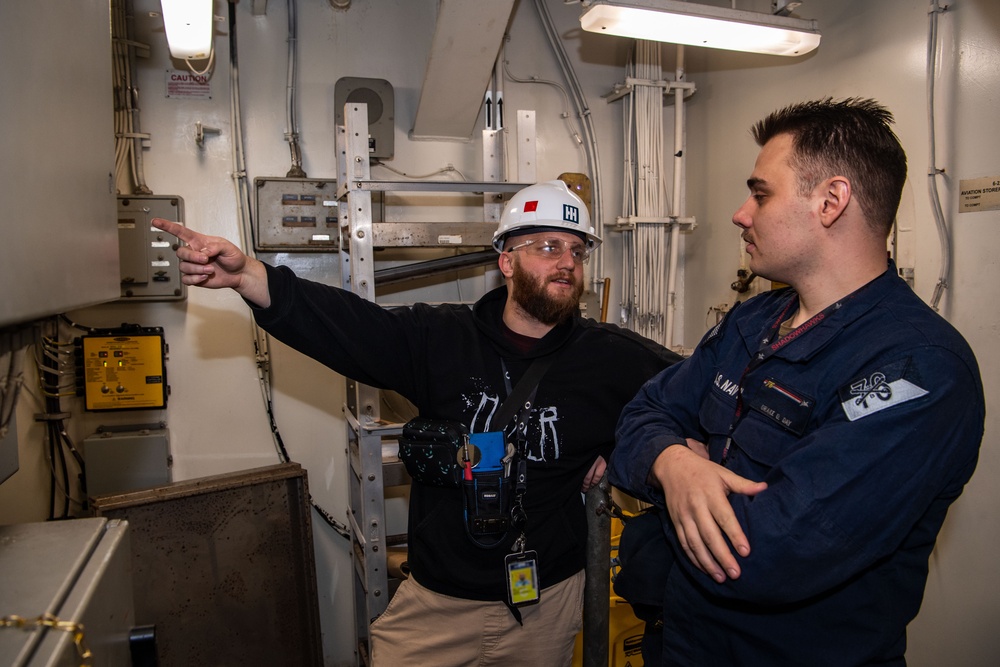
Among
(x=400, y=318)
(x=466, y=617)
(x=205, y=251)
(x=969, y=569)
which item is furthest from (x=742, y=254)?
(x=205, y=251)

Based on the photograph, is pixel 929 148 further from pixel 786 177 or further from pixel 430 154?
pixel 430 154

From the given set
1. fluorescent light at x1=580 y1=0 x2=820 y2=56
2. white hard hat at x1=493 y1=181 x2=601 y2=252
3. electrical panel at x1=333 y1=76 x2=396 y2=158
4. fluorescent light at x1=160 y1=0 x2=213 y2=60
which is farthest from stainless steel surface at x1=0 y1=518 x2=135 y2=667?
electrical panel at x1=333 y1=76 x2=396 y2=158

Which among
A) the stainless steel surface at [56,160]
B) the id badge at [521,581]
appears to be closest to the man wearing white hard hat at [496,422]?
the id badge at [521,581]

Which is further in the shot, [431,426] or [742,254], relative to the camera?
[742,254]

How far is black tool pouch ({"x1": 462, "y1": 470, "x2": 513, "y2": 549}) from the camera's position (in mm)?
1757

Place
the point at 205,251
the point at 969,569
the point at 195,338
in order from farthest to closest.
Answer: the point at 195,338
the point at 969,569
the point at 205,251

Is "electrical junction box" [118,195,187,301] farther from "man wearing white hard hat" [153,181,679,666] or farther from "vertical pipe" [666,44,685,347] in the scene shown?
"vertical pipe" [666,44,685,347]

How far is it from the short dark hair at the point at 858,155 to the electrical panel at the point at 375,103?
2.27 metres

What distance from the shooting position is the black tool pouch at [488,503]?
1.76 meters

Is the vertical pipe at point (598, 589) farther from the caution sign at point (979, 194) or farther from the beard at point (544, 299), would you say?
the caution sign at point (979, 194)

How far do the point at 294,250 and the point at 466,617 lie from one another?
75.5 inches

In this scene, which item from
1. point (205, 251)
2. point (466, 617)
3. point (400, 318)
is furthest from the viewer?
point (400, 318)

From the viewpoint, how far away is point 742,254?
3248 mm

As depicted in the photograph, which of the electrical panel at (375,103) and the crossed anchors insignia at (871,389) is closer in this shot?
the crossed anchors insignia at (871,389)
